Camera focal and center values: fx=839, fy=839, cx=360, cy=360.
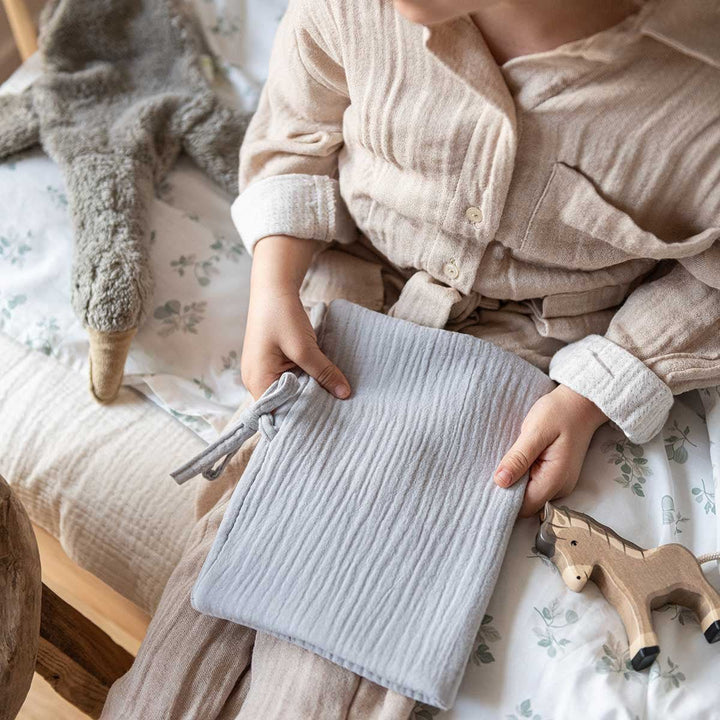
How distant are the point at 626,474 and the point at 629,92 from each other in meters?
0.33

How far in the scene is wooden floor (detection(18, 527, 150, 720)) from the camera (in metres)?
1.05

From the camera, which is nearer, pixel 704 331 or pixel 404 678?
pixel 404 678

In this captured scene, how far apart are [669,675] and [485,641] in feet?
0.46

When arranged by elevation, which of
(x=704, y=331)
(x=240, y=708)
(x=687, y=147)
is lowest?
(x=240, y=708)

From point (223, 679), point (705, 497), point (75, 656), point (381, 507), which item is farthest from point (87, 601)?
point (705, 497)

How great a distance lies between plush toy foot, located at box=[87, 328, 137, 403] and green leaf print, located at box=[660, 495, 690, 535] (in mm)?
563

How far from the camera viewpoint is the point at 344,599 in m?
0.66

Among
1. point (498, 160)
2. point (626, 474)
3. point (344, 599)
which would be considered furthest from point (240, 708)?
point (498, 160)

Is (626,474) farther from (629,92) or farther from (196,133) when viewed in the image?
(196,133)

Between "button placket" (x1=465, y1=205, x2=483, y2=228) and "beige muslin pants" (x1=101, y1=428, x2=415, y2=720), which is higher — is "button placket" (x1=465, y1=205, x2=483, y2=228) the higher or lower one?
the higher one

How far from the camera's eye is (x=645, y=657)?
0.63m

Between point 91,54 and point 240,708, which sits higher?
point 91,54

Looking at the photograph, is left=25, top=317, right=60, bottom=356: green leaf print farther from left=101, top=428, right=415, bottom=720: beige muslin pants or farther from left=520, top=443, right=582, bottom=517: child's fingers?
left=520, top=443, right=582, bottom=517: child's fingers

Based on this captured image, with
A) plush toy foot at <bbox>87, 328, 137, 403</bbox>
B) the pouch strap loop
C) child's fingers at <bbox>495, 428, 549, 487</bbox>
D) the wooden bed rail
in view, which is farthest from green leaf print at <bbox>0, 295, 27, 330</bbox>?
child's fingers at <bbox>495, 428, 549, 487</bbox>
